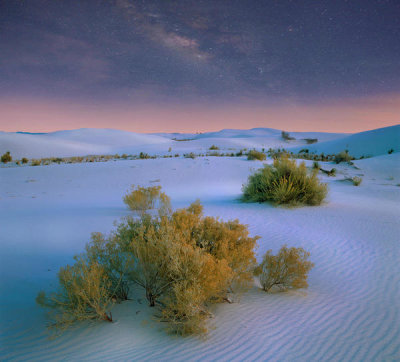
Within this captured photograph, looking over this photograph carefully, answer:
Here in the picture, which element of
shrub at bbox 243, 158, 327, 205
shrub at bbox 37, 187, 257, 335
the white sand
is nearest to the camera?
the white sand

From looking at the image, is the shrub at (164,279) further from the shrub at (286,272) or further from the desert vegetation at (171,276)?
Answer: the shrub at (286,272)

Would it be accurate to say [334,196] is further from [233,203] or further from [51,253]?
[51,253]

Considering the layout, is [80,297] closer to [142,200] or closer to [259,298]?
[259,298]

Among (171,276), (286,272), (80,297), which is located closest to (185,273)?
(171,276)

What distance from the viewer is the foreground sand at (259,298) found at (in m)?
2.57

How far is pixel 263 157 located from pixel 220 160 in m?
4.07

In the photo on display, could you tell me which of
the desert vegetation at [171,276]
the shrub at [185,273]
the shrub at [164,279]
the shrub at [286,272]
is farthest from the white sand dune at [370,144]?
the shrub at [164,279]

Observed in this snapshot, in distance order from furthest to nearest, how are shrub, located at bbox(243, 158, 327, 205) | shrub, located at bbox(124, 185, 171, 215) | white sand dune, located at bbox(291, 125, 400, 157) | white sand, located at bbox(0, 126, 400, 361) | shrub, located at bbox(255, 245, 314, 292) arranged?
white sand dune, located at bbox(291, 125, 400, 157) < shrub, located at bbox(243, 158, 327, 205) < shrub, located at bbox(124, 185, 171, 215) < shrub, located at bbox(255, 245, 314, 292) < white sand, located at bbox(0, 126, 400, 361)

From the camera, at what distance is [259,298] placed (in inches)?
139

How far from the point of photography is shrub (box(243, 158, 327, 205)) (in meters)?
8.43

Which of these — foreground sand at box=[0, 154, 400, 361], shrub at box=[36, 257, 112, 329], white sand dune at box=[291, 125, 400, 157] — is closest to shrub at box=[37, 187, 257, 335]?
shrub at box=[36, 257, 112, 329]

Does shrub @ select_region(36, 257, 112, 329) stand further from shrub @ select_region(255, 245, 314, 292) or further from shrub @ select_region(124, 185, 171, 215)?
shrub @ select_region(124, 185, 171, 215)

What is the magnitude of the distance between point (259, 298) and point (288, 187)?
5.43m

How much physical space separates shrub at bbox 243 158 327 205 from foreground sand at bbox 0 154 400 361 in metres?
0.52
